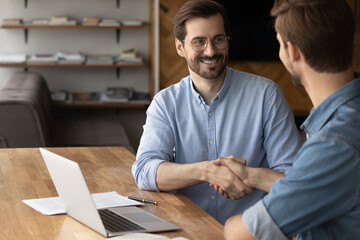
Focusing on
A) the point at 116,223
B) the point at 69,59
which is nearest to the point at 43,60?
the point at 69,59

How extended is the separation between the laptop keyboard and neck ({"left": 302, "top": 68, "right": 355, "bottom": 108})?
61 cm

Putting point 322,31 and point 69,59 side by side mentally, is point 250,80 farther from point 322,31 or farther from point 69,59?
point 69,59

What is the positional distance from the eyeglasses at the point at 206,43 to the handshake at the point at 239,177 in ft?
1.70

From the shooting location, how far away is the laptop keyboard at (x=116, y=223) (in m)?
1.52

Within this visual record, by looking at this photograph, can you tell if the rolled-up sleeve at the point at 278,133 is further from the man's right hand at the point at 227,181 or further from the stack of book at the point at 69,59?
the stack of book at the point at 69,59

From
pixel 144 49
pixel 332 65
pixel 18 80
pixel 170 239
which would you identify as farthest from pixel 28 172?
pixel 144 49

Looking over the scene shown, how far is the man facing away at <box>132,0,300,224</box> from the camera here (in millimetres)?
2117

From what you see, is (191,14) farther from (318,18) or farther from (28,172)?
(318,18)

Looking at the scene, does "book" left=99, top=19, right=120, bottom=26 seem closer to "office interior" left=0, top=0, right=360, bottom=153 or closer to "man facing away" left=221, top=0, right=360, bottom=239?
"office interior" left=0, top=0, right=360, bottom=153

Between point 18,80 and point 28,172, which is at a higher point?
point 28,172

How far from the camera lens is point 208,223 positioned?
1.64 meters

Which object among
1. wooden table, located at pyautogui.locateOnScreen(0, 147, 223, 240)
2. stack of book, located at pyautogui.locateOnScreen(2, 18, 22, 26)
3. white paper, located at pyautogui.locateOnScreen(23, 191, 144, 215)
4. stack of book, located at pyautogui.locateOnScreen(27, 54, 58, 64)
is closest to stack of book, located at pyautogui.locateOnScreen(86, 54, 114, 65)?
stack of book, located at pyautogui.locateOnScreen(27, 54, 58, 64)

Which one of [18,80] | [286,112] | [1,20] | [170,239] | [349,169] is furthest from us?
[1,20]

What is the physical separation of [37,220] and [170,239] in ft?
1.45
